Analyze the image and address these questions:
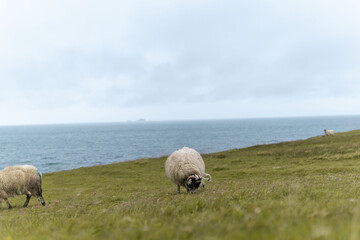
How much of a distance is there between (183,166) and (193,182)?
46.3 inches

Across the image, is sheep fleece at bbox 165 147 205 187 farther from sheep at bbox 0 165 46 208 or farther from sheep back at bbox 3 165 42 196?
sheep at bbox 0 165 46 208

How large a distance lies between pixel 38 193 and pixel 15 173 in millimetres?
2278

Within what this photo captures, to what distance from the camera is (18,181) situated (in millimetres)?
16031

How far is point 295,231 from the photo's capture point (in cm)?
262

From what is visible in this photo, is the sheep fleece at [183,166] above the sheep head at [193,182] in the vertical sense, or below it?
above

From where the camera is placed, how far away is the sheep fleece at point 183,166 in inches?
569

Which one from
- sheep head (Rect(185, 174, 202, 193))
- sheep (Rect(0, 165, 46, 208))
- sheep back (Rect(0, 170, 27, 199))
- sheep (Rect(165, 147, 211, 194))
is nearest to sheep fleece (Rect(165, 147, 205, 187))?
sheep (Rect(165, 147, 211, 194))

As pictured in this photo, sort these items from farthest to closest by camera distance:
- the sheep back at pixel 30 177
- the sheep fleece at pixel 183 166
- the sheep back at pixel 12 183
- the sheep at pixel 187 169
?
the sheep back at pixel 30 177 → the sheep back at pixel 12 183 → the sheep fleece at pixel 183 166 → the sheep at pixel 187 169

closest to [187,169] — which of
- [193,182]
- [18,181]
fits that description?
[193,182]

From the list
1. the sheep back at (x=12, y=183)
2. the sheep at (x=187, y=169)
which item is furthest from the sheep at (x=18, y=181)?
the sheep at (x=187, y=169)

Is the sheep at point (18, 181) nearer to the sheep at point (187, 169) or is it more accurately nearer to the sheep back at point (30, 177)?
the sheep back at point (30, 177)

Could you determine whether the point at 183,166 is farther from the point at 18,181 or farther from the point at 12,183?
the point at 12,183

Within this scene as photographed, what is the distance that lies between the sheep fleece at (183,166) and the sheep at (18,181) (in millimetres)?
9867

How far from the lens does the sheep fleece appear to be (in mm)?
14445
